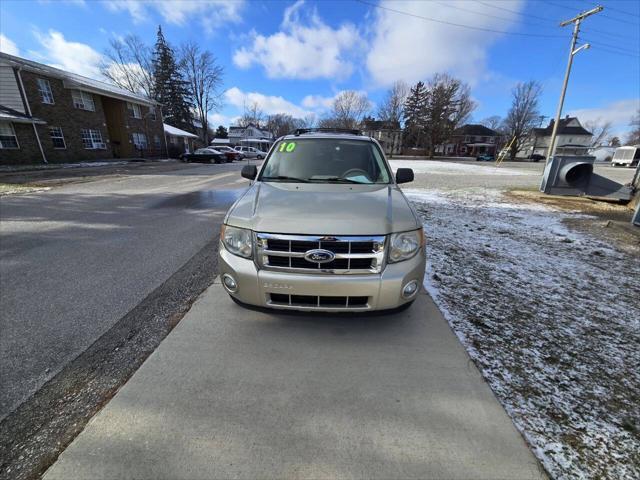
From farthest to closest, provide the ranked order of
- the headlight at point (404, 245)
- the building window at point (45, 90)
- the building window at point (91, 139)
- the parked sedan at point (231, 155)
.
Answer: the parked sedan at point (231, 155) → the building window at point (91, 139) → the building window at point (45, 90) → the headlight at point (404, 245)

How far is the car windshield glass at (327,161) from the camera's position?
11.3 ft

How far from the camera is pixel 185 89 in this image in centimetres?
4741

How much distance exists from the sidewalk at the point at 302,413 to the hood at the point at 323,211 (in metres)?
0.81

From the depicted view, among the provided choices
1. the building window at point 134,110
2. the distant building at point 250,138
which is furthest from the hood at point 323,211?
the distant building at point 250,138

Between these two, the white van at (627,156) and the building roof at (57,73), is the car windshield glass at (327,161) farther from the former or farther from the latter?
the white van at (627,156)

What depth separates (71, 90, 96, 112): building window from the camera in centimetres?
2375

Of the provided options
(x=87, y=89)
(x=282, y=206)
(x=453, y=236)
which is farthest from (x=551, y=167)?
(x=87, y=89)

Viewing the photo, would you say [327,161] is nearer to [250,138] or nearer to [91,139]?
[91,139]

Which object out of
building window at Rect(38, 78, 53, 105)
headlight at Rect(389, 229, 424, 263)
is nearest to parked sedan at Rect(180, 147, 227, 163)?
building window at Rect(38, 78, 53, 105)

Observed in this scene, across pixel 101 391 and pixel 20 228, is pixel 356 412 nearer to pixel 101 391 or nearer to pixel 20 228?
pixel 101 391

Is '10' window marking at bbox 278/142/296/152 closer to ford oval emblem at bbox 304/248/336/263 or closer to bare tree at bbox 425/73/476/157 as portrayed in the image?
ford oval emblem at bbox 304/248/336/263

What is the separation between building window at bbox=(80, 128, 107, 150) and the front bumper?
30169mm

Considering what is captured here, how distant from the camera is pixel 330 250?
7.55ft

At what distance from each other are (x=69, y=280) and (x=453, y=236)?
622 cm
